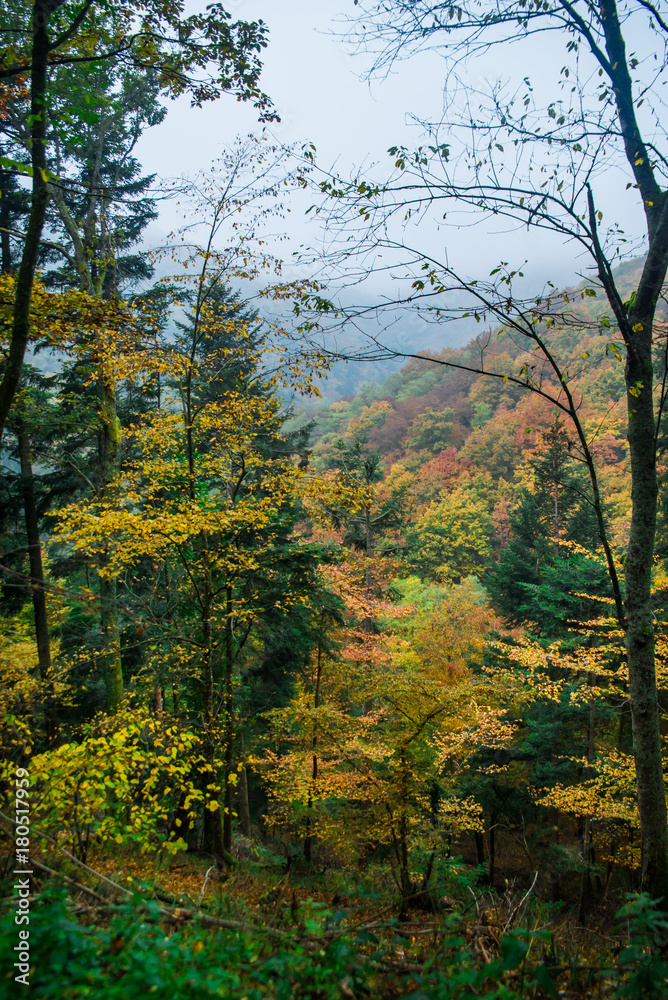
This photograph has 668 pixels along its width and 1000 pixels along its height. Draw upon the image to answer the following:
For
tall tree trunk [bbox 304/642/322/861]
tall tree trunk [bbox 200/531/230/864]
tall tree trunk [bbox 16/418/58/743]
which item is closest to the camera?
tall tree trunk [bbox 200/531/230/864]

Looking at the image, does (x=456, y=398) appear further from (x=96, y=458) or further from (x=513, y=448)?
(x=96, y=458)

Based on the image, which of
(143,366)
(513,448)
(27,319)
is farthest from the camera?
(513,448)

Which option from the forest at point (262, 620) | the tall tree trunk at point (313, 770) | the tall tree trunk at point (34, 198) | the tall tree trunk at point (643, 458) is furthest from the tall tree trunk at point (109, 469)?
the tall tree trunk at point (643, 458)

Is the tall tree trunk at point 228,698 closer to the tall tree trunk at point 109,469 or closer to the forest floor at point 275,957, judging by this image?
the tall tree trunk at point 109,469

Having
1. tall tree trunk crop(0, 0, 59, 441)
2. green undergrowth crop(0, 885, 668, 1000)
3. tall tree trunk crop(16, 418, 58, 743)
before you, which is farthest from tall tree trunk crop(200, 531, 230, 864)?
tall tree trunk crop(16, 418, 58, 743)

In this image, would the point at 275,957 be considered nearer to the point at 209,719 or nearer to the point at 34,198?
the point at 34,198

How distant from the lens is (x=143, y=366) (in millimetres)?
6633

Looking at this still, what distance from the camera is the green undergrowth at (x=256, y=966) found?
1719 millimetres

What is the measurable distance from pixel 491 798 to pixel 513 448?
90.5ft

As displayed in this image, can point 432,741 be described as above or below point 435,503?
below

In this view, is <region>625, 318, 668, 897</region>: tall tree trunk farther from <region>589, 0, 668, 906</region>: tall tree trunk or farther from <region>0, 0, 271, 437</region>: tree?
<region>0, 0, 271, 437</region>: tree

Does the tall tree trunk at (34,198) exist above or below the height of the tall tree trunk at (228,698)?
above

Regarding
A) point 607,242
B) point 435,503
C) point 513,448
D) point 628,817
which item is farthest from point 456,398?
point 607,242

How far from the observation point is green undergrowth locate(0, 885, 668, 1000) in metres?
1.72
